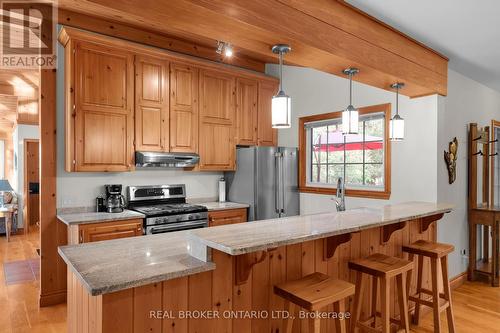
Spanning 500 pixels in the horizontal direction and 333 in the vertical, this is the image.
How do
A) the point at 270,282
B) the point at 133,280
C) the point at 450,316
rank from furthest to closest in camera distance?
the point at 450,316
the point at 270,282
the point at 133,280

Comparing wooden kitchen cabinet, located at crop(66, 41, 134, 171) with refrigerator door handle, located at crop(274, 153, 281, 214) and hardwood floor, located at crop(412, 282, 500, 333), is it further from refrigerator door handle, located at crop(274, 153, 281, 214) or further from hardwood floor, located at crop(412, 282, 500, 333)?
hardwood floor, located at crop(412, 282, 500, 333)

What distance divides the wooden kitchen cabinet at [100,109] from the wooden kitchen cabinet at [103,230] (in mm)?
608

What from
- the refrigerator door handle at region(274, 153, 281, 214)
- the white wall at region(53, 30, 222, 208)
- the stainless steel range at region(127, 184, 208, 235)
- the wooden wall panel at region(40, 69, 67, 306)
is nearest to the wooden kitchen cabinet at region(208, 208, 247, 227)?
the stainless steel range at region(127, 184, 208, 235)

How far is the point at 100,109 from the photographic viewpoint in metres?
3.40

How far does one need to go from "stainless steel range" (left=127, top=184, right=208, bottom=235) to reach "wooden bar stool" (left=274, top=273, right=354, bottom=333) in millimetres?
1975

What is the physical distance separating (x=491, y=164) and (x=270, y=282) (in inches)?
164

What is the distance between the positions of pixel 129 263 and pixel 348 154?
335 centimetres

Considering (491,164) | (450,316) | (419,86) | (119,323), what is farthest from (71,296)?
(491,164)

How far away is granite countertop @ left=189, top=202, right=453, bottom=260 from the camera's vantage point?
1522 millimetres

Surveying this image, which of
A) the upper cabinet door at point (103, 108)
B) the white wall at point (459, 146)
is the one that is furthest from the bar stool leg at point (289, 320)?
the upper cabinet door at point (103, 108)

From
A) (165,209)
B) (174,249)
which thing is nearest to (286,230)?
(174,249)

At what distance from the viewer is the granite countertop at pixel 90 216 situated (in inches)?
121

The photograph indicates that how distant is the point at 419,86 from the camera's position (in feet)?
9.98

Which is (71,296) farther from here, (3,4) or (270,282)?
(3,4)
